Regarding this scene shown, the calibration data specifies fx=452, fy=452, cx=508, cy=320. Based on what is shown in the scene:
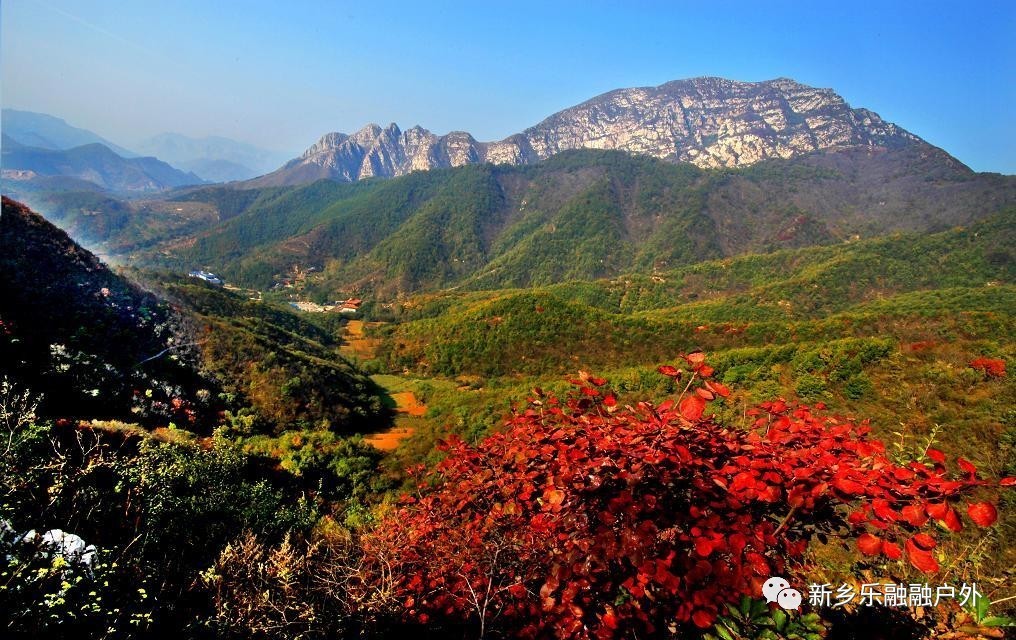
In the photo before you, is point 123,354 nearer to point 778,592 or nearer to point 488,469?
point 488,469

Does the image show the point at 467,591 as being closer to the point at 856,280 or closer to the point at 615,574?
the point at 615,574

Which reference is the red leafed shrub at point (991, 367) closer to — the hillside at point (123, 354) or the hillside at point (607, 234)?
the hillside at point (123, 354)

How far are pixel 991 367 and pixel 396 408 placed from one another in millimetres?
37491

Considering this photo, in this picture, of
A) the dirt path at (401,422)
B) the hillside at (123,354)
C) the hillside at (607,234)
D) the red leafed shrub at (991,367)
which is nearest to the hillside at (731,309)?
the dirt path at (401,422)

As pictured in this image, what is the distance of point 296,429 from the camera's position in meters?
25.1

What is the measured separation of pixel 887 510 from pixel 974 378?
23899 millimetres

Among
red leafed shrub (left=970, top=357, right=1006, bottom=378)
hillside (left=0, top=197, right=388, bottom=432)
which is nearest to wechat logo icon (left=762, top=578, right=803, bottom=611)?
hillside (left=0, top=197, right=388, bottom=432)

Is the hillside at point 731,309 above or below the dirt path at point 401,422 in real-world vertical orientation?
above

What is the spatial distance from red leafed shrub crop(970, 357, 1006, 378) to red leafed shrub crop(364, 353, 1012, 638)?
69.4ft

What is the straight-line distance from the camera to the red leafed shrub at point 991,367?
58.0ft

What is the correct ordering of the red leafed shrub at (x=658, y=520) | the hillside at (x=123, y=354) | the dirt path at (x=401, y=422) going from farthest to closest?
the dirt path at (x=401, y=422) → the hillside at (x=123, y=354) → the red leafed shrub at (x=658, y=520)

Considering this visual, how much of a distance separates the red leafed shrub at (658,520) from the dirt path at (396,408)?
80.3ft

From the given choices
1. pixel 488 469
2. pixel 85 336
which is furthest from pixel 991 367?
pixel 85 336

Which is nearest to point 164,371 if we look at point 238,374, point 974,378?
point 238,374
